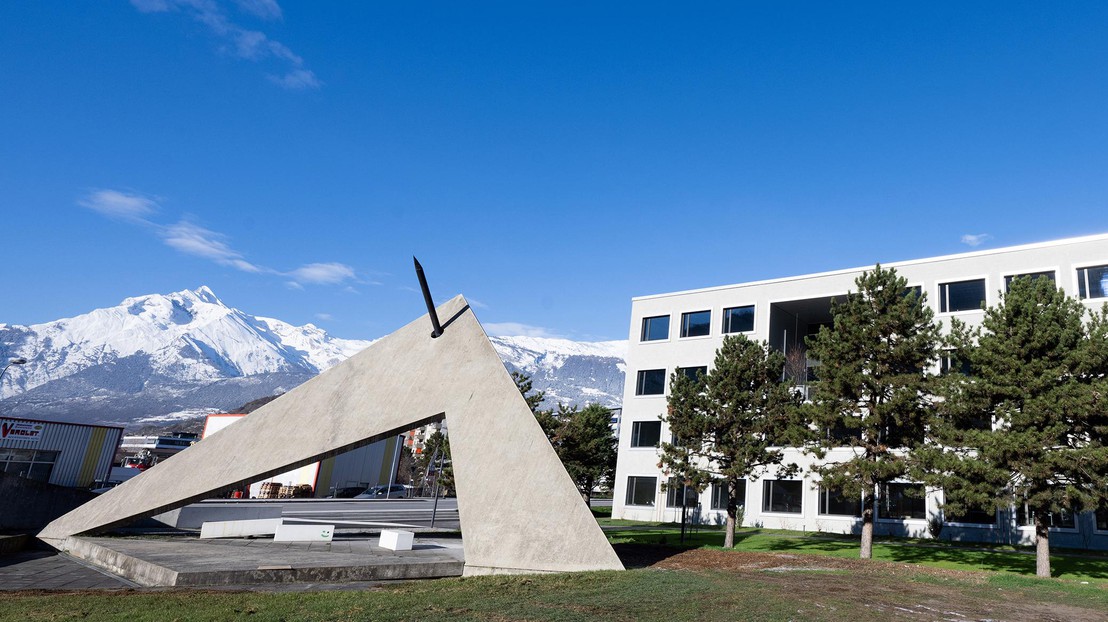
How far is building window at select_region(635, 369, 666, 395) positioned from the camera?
45719mm

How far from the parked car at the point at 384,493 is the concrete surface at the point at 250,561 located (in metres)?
48.5

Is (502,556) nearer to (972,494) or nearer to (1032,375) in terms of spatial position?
(972,494)

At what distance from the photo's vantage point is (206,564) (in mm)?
12703

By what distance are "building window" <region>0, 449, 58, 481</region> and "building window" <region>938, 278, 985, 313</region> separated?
58.8 metres

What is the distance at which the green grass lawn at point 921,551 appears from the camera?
2191 centimetres

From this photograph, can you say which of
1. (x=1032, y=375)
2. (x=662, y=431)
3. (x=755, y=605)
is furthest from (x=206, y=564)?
(x=662, y=431)

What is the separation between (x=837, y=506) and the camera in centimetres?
3725

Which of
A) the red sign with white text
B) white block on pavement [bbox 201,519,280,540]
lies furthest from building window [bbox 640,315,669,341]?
the red sign with white text

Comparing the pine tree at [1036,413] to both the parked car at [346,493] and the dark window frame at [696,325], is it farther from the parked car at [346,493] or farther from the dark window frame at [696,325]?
the parked car at [346,493]

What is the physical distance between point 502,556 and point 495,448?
251 centimetres

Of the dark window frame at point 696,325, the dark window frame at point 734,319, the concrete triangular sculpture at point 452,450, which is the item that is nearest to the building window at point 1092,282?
→ the dark window frame at point 734,319

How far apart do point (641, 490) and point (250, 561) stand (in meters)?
34.0

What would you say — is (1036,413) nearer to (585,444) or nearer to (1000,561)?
(1000,561)

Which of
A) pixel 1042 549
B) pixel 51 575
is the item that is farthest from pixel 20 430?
pixel 1042 549
